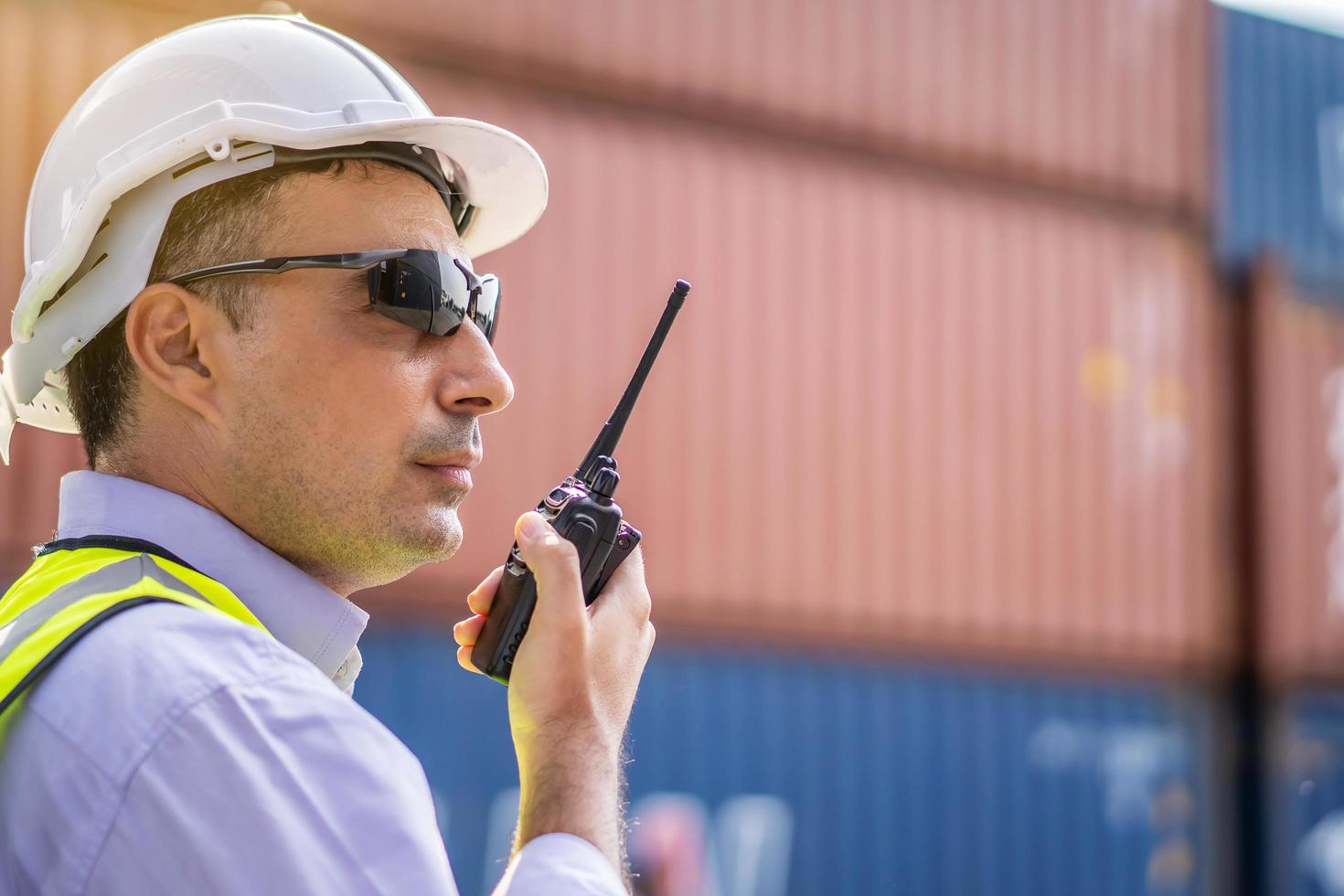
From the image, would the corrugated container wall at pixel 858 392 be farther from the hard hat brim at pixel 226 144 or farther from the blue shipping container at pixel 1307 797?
the hard hat brim at pixel 226 144

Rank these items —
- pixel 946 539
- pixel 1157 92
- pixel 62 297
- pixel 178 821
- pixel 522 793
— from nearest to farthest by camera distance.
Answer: pixel 178 821, pixel 522 793, pixel 62 297, pixel 946 539, pixel 1157 92

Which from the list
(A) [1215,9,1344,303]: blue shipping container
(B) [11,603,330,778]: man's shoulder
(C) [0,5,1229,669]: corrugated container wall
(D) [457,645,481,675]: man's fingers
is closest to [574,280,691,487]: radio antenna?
(D) [457,645,481,675]: man's fingers

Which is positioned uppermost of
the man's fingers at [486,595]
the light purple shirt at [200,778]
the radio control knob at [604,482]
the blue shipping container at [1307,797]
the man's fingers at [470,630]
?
the radio control knob at [604,482]

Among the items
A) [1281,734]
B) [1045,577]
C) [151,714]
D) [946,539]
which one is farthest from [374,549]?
[1281,734]

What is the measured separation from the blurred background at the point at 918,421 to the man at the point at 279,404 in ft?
15.5

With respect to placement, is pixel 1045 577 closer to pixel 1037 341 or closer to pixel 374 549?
pixel 1037 341

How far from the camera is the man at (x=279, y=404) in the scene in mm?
1137

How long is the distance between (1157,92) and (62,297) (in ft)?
31.0

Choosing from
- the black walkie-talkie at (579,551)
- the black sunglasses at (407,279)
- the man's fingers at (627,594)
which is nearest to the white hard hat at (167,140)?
the black sunglasses at (407,279)

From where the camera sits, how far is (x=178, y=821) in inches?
38.8

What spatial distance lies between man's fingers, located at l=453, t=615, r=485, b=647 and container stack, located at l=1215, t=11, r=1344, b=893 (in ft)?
30.5

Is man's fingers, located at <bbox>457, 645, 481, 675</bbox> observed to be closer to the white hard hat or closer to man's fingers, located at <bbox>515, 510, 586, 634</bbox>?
man's fingers, located at <bbox>515, 510, 586, 634</bbox>

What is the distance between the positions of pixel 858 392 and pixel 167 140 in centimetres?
700

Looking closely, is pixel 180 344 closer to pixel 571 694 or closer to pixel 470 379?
pixel 470 379
